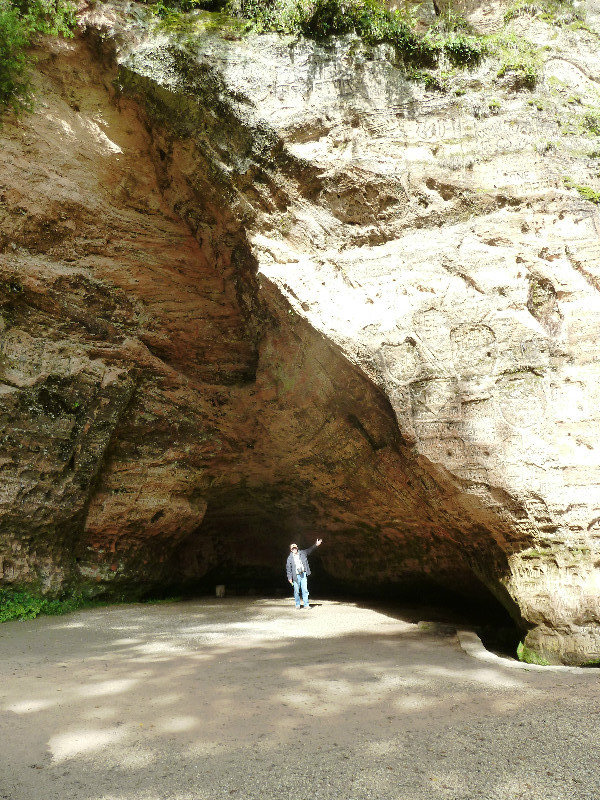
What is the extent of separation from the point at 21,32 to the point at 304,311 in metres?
5.45

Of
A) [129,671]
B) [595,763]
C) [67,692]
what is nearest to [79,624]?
[129,671]

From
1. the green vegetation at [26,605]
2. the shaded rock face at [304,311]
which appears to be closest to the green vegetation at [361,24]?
the shaded rock face at [304,311]

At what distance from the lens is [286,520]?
1056 cm

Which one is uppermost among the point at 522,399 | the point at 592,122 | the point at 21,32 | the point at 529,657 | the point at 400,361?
the point at 21,32

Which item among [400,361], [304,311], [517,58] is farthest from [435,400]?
[517,58]

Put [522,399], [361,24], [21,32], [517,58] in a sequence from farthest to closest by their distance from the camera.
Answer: [361,24]
[517,58]
[21,32]
[522,399]

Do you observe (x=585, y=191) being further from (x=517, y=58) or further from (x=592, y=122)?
(x=517, y=58)

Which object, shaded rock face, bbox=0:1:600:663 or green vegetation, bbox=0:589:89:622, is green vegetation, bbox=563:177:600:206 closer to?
shaded rock face, bbox=0:1:600:663

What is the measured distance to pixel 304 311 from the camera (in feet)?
21.5

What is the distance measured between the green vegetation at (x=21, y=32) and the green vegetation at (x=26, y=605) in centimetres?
690

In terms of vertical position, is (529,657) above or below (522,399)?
below

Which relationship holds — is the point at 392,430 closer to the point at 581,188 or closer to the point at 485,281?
the point at 485,281

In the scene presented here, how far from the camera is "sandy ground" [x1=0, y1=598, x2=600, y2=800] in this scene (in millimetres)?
2395

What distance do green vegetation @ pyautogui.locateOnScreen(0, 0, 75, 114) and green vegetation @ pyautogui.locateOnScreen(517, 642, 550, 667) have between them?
9.22 meters
